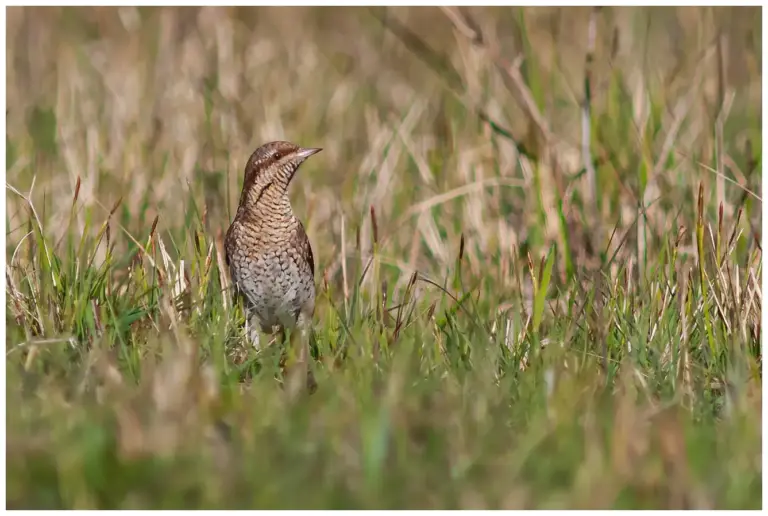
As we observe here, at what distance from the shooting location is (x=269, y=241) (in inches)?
207

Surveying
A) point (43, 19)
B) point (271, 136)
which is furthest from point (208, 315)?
point (43, 19)

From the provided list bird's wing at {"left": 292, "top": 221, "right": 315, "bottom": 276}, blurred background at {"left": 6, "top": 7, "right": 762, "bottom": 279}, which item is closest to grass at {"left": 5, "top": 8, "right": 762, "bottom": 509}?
blurred background at {"left": 6, "top": 7, "right": 762, "bottom": 279}

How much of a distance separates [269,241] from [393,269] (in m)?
0.83

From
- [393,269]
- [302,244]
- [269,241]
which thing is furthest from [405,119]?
[269,241]

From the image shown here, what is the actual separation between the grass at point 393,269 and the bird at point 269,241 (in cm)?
18

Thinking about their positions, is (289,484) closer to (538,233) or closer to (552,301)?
(552,301)

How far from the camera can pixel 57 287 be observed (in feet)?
15.0

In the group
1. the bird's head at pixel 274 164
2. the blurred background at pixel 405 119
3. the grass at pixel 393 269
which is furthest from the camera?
the blurred background at pixel 405 119

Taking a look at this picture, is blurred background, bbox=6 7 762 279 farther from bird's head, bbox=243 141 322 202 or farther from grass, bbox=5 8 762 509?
bird's head, bbox=243 141 322 202

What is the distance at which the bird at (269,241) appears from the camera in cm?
521

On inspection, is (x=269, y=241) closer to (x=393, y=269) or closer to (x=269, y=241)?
(x=269, y=241)

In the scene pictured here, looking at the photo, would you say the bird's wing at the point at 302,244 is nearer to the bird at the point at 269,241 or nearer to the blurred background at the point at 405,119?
the bird at the point at 269,241

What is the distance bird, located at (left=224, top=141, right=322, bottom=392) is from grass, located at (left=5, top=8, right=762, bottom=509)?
0.61 ft

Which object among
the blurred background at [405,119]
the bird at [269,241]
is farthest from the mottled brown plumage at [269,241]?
the blurred background at [405,119]
